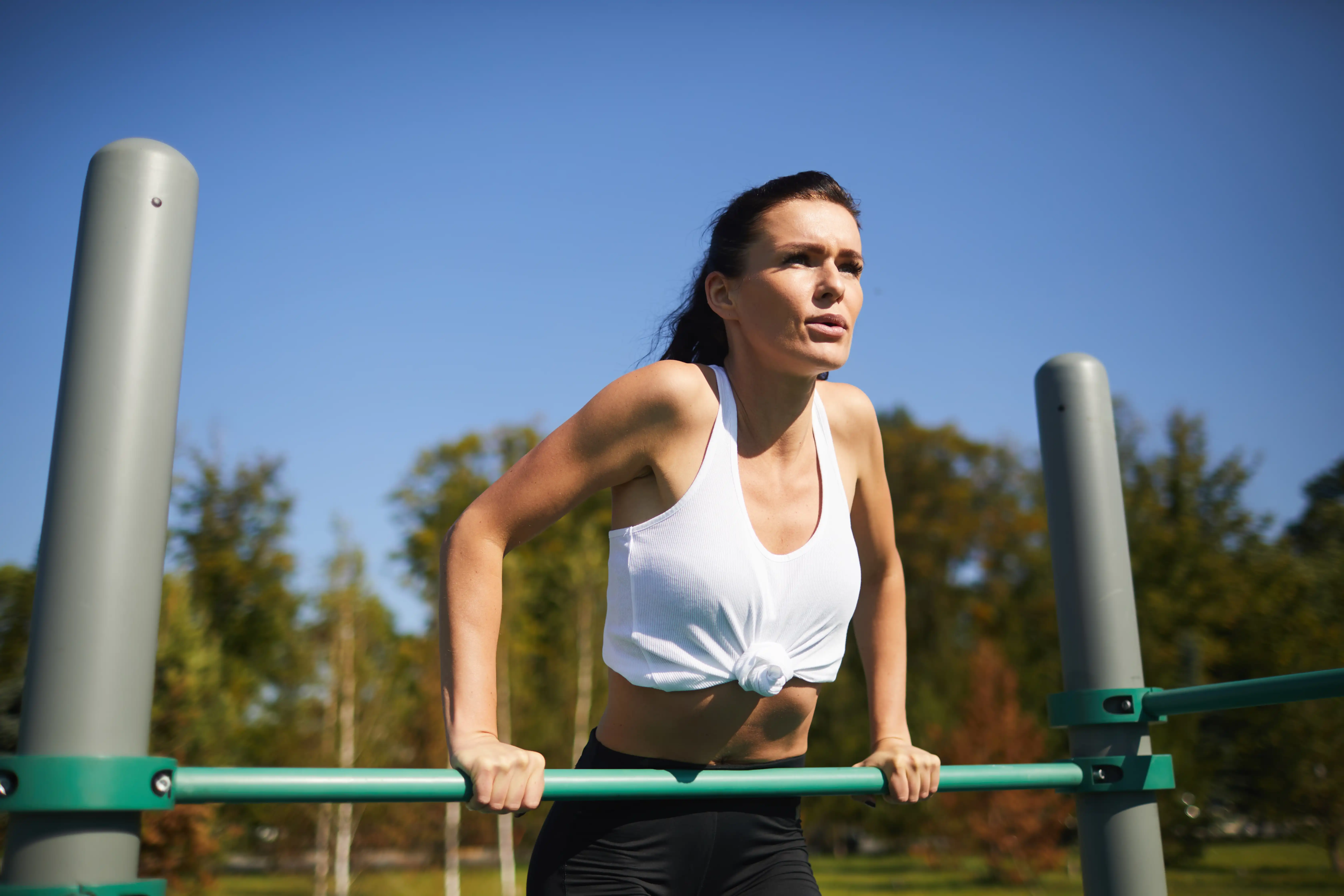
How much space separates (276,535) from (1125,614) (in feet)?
100

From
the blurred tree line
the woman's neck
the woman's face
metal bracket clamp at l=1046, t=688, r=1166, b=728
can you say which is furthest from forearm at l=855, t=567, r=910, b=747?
the blurred tree line

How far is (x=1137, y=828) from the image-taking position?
2.20 metres

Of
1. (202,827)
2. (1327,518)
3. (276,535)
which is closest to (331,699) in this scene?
(202,827)

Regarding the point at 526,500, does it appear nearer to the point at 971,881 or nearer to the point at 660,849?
the point at 660,849

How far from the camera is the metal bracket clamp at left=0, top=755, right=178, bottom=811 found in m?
1.29

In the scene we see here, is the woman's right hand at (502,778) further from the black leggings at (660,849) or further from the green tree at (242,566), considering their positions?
the green tree at (242,566)

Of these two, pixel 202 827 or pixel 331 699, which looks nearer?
pixel 202 827

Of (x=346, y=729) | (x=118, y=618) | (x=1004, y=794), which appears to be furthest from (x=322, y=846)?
(x=118, y=618)

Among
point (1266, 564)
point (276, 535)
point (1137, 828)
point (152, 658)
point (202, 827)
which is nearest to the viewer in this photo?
point (152, 658)

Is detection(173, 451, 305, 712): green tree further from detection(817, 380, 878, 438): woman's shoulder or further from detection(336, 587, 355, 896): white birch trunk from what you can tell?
detection(817, 380, 878, 438): woman's shoulder

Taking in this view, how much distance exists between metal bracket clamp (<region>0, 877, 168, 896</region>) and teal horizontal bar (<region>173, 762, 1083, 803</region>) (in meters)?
0.12

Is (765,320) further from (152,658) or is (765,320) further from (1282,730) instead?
(1282,730)

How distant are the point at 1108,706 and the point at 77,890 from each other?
1947 millimetres

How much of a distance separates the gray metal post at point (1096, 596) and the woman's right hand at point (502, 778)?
46.7 inches
